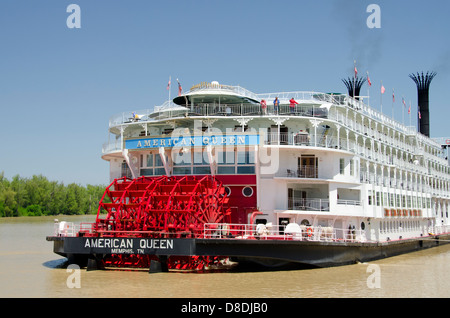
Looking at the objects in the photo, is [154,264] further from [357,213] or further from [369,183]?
[369,183]

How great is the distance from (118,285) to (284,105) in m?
12.5

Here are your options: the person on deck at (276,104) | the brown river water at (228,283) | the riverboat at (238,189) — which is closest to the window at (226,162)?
the riverboat at (238,189)

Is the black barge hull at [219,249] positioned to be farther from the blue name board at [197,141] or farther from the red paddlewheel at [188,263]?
the blue name board at [197,141]

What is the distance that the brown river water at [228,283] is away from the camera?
1593 centimetres

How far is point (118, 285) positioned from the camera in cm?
1691

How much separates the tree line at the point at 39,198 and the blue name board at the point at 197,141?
58042 mm

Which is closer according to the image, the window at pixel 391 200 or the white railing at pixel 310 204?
the white railing at pixel 310 204

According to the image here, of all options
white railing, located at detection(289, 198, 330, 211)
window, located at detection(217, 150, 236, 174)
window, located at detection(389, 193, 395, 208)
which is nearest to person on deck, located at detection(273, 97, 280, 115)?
window, located at detection(217, 150, 236, 174)

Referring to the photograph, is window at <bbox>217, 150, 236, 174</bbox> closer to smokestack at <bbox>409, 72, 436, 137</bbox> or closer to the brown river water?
the brown river water

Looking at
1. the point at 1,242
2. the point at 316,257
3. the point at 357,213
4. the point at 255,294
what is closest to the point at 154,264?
the point at 255,294

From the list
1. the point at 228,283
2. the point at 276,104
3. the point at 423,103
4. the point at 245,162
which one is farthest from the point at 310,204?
the point at 423,103

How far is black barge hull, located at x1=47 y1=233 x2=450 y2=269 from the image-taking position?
1817 cm

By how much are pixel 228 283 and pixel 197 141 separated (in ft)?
23.6

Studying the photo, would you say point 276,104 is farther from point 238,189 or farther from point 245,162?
point 238,189
